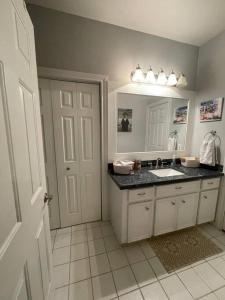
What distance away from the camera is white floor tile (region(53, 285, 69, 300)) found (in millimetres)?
1213

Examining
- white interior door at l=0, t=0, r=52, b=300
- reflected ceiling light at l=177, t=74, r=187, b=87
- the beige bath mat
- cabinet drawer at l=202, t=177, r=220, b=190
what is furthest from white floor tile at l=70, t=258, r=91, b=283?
reflected ceiling light at l=177, t=74, r=187, b=87

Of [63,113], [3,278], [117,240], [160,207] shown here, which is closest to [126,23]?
[63,113]

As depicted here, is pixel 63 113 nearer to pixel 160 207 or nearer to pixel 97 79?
pixel 97 79

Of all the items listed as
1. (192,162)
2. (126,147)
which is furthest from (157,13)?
(192,162)

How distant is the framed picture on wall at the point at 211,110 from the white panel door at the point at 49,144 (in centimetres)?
220

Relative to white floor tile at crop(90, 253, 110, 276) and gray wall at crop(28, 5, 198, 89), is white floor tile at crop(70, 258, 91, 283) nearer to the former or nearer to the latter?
white floor tile at crop(90, 253, 110, 276)

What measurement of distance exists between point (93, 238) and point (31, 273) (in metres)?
1.17

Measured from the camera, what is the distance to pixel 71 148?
1.91m

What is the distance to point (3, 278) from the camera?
1.72ft

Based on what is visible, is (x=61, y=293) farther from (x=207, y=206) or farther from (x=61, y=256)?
(x=207, y=206)

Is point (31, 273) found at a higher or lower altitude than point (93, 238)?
higher

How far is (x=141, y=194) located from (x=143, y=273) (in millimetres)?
748

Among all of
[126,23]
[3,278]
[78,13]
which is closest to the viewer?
[3,278]

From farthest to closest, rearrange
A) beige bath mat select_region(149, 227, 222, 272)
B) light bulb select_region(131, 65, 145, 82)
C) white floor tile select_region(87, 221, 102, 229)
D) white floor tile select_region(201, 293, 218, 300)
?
1. white floor tile select_region(87, 221, 102, 229)
2. light bulb select_region(131, 65, 145, 82)
3. beige bath mat select_region(149, 227, 222, 272)
4. white floor tile select_region(201, 293, 218, 300)
